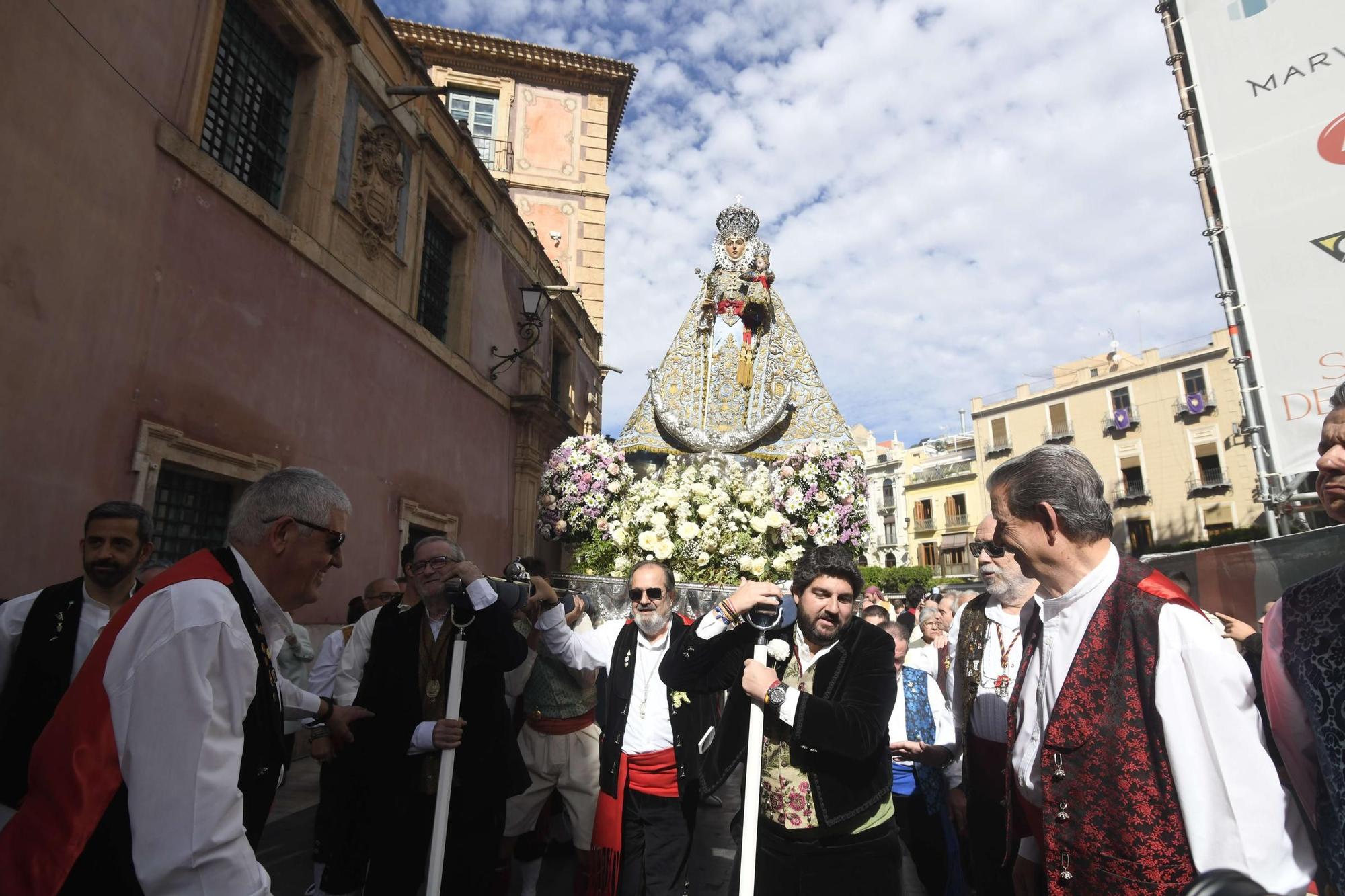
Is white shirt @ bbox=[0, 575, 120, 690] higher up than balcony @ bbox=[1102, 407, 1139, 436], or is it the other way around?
balcony @ bbox=[1102, 407, 1139, 436]

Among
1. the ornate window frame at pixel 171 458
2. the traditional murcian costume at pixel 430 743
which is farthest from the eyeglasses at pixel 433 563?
the ornate window frame at pixel 171 458

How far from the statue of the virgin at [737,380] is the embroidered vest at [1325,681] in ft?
24.2

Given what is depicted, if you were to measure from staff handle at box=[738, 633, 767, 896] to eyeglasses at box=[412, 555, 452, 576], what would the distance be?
1616mm

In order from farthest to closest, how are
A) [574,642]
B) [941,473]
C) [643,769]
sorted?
[941,473] → [574,642] → [643,769]

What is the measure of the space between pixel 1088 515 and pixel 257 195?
6.67 metres

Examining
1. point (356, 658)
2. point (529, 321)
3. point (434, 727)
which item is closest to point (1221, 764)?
point (434, 727)

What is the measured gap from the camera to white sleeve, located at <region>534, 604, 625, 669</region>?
3801mm

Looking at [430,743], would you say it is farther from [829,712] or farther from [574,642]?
[829,712]

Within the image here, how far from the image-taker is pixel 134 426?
4.92m

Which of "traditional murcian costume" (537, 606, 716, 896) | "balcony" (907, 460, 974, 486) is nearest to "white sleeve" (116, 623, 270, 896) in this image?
"traditional murcian costume" (537, 606, 716, 896)

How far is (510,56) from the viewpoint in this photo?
615 inches

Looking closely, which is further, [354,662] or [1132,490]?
[1132,490]

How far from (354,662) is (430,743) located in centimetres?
78

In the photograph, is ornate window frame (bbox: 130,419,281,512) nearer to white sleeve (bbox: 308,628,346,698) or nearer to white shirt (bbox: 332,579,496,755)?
white sleeve (bbox: 308,628,346,698)
